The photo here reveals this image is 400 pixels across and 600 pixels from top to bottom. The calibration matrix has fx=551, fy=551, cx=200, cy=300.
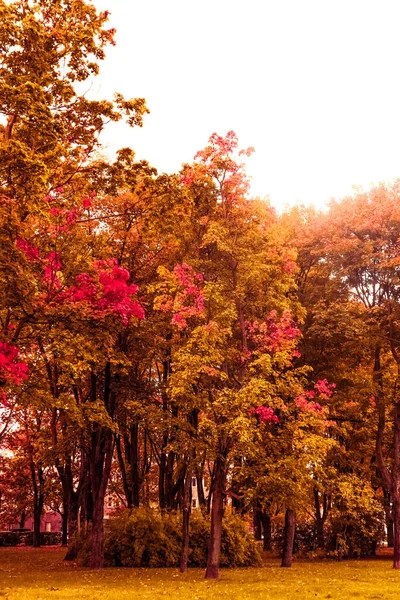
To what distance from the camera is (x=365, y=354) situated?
2839cm

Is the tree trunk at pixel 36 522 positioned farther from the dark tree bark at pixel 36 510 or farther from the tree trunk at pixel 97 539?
the tree trunk at pixel 97 539

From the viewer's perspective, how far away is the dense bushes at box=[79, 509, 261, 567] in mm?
25906

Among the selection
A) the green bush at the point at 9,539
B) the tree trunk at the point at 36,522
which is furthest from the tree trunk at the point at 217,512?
the green bush at the point at 9,539

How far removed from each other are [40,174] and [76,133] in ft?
12.5

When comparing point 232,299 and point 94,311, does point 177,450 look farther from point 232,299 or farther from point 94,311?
point 94,311

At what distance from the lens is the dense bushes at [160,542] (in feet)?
85.0

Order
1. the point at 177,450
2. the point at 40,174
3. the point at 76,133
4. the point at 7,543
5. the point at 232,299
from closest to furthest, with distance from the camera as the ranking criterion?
the point at 40,174
the point at 76,133
the point at 177,450
the point at 232,299
the point at 7,543

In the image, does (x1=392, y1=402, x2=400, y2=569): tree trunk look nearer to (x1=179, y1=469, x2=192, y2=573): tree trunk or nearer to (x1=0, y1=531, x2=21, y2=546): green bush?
(x1=179, y1=469, x2=192, y2=573): tree trunk

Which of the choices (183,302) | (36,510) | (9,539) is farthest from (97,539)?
(9,539)

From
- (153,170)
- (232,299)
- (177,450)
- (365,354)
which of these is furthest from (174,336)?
(153,170)

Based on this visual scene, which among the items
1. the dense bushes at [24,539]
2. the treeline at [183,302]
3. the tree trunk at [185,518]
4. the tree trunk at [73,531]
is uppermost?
the treeline at [183,302]

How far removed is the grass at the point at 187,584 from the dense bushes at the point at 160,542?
1.82 metres

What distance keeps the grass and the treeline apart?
1.87m

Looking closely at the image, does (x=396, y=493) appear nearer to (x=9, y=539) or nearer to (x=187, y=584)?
(x=187, y=584)
